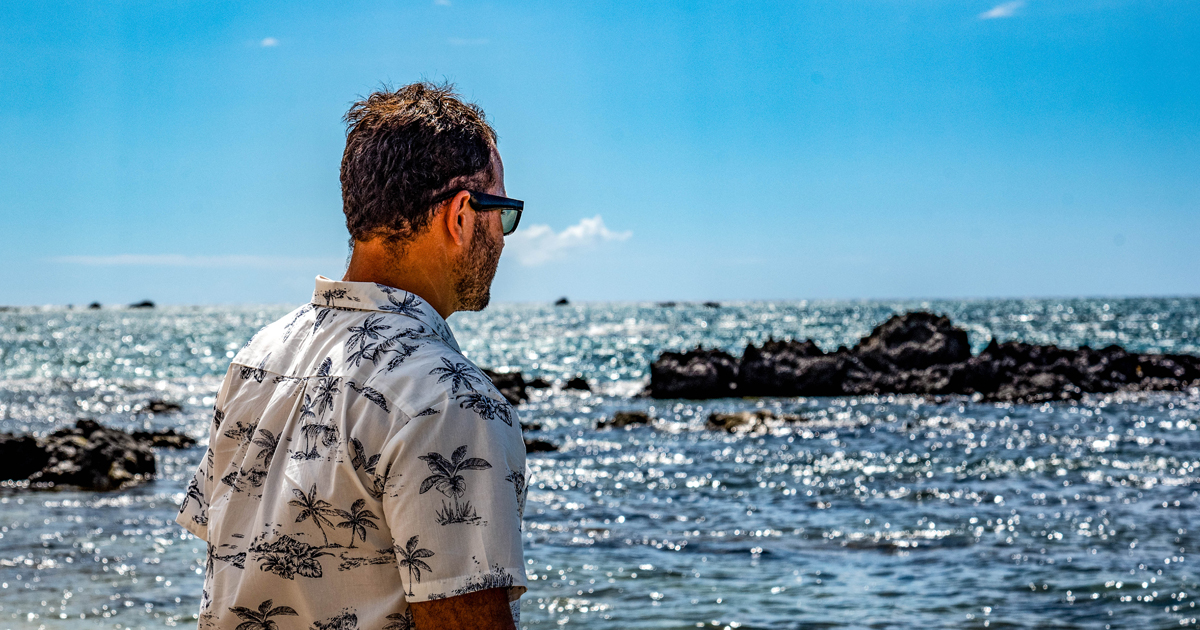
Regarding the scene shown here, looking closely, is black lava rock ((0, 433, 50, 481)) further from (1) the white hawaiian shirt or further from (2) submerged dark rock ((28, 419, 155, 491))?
(1) the white hawaiian shirt

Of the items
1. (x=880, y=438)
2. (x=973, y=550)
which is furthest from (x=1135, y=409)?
(x=973, y=550)

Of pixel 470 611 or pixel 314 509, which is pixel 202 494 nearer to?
pixel 314 509

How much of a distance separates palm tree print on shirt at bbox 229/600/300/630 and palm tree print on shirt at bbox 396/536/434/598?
33cm

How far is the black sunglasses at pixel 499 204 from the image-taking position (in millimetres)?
1810

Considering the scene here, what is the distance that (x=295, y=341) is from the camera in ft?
6.15

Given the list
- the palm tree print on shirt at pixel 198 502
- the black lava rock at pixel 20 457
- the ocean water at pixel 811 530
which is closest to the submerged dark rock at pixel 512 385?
the ocean water at pixel 811 530

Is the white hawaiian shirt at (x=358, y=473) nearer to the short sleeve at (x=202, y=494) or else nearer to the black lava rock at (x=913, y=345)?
the short sleeve at (x=202, y=494)

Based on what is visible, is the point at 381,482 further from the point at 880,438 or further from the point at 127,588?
the point at 880,438

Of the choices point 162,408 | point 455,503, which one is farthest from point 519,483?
point 162,408

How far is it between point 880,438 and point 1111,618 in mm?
10364

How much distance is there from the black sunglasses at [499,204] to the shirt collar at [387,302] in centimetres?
18

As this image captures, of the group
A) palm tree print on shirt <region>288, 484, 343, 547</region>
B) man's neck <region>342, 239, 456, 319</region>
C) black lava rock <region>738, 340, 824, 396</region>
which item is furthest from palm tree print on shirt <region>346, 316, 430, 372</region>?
black lava rock <region>738, 340, 824, 396</region>

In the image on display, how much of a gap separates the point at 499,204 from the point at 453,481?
575 millimetres

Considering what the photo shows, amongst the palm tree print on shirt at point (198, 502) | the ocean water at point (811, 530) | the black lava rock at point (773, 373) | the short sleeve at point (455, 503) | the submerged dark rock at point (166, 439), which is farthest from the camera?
the black lava rock at point (773, 373)
